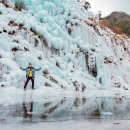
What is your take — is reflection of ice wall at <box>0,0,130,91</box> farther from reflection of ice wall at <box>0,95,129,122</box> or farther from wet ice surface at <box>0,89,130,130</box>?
reflection of ice wall at <box>0,95,129,122</box>

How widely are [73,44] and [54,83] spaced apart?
7.83 metres

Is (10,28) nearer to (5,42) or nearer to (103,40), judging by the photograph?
(5,42)

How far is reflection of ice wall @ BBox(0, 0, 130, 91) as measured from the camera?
933 inches

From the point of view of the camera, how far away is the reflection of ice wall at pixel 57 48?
933 inches

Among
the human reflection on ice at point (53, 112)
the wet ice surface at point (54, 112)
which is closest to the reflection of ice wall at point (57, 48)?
the wet ice surface at point (54, 112)

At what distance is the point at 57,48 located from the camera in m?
28.3

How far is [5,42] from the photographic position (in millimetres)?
24031

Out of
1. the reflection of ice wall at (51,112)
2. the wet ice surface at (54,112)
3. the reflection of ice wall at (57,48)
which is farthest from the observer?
the reflection of ice wall at (57,48)

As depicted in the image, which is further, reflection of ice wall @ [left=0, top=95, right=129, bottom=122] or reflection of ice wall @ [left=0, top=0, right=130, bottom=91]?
reflection of ice wall @ [left=0, top=0, right=130, bottom=91]

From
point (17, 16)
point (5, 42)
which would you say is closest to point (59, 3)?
point (17, 16)

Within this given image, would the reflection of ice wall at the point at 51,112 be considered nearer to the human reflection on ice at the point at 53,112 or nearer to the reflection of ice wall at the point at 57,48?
the human reflection on ice at the point at 53,112

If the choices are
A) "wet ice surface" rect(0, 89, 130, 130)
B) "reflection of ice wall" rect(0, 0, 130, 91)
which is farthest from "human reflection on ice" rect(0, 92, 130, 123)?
"reflection of ice wall" rect(0, 0, 130, 91)

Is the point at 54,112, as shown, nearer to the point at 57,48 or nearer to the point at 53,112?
the point at 53,112

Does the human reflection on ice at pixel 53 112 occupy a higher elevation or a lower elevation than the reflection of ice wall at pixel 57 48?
lower
